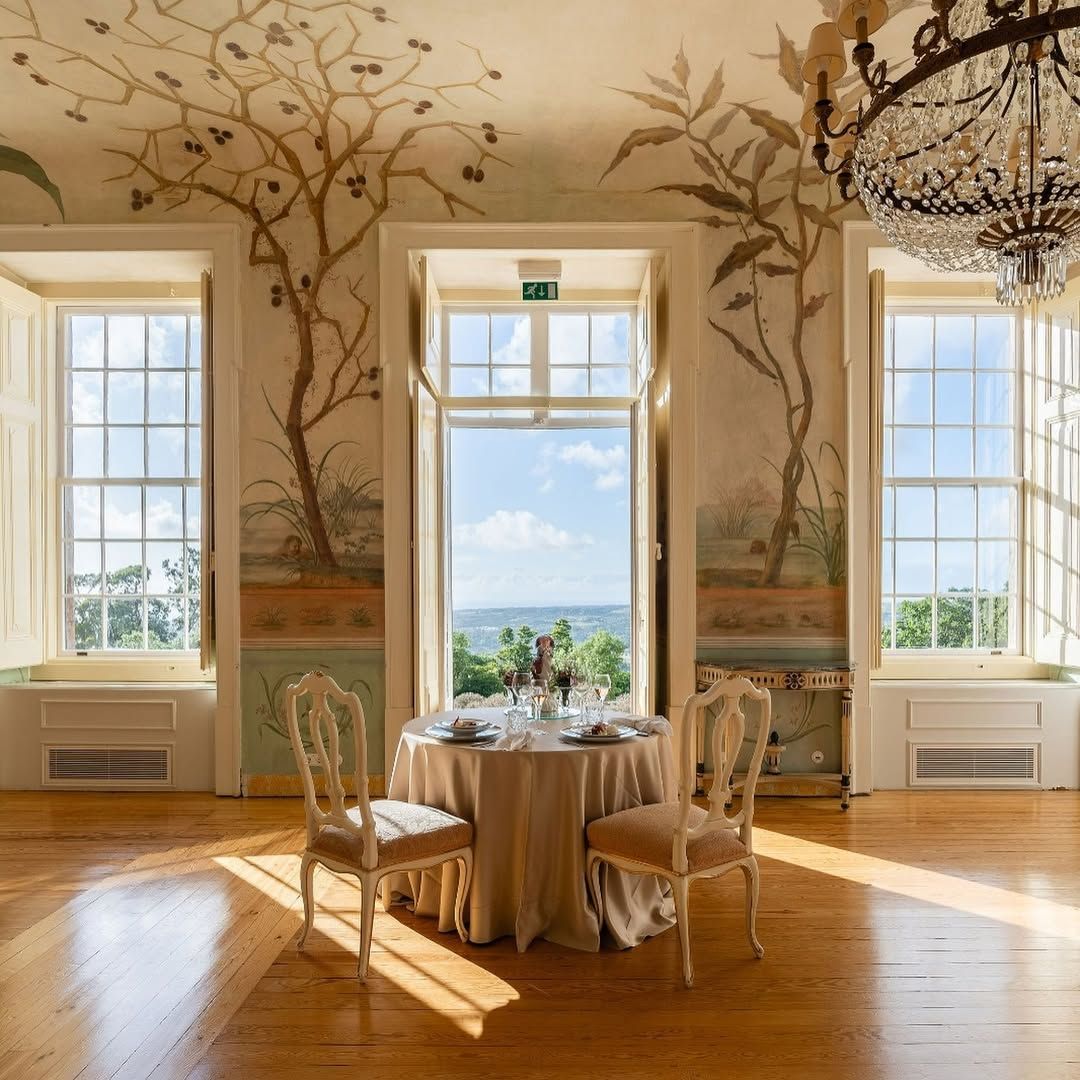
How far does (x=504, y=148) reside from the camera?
208 inches

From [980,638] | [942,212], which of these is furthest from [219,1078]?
[980,638]

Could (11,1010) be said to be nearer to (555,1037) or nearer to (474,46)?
(555,1037)

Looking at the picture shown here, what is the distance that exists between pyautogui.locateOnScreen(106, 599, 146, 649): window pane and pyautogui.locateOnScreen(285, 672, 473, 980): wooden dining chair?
3.46m

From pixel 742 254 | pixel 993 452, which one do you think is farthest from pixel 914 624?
pixel 742 254

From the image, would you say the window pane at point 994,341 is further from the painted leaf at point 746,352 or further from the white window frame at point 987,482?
the painted leaf at point 746,352

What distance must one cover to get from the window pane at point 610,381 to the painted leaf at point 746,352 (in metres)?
1.22

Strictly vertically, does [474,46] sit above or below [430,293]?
above

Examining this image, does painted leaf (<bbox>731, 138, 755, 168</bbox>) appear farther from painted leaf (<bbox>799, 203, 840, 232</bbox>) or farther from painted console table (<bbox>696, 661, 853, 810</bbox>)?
painted console table (<bbox>696, 661, 853, 810</bbox>)

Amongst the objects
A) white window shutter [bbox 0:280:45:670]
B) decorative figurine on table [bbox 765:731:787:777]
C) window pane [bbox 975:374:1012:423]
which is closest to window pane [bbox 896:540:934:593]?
window pane [bbox 975:374:1012:423]

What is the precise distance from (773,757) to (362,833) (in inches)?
119

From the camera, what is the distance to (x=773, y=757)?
5258mm

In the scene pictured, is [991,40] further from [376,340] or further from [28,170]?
[28,170]

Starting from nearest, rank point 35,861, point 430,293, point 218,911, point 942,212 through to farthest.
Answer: point 942,212, point 218,911, point 35,861, point 430,293

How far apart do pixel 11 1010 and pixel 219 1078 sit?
883 mm
